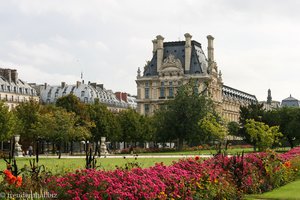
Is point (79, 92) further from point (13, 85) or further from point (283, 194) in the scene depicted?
point (283, 194)

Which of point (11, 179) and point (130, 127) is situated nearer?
point (11, 179)

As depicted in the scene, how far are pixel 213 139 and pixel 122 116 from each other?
13.2 metres

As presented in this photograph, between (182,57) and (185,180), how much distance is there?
96099mm

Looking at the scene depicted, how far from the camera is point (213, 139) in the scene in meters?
67.9

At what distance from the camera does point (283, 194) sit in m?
17.0

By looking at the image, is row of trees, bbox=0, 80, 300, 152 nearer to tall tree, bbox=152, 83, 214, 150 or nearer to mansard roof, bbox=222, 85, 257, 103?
tall tree, bbox=152, 83, 214, 150

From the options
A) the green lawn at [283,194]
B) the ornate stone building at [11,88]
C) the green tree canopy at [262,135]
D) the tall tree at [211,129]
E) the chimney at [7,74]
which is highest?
the chimney at [7,74]

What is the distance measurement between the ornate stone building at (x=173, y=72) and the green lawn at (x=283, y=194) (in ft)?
286

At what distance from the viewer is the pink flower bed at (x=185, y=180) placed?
436 inches

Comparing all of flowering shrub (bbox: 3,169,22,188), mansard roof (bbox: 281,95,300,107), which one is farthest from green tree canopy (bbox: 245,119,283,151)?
mansard roof (bbox: 281,95,300,107)

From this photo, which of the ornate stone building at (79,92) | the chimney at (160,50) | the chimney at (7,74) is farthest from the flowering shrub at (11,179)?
the chimney at (160,50)

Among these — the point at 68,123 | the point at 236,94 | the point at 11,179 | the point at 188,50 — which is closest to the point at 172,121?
the point at 68,123

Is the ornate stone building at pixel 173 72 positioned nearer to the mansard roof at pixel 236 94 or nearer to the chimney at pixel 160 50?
the chimney at pixel 160 50

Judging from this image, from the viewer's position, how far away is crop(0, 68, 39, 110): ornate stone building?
95.3m
